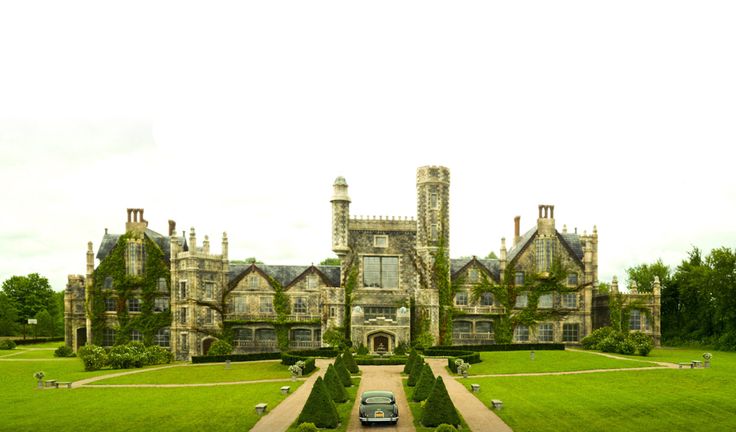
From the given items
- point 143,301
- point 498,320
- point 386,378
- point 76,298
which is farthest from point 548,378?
point 76,298

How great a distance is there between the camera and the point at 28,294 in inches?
4380

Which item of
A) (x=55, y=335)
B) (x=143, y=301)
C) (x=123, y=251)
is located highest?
(x=123, y=251)

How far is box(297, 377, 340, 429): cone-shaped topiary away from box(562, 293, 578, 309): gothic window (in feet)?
171

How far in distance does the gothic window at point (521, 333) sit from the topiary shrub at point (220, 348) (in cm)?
3290

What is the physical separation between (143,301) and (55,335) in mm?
48509

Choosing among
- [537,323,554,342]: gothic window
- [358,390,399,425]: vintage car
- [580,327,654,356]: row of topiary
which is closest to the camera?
[358,390,399,425]: vintage car

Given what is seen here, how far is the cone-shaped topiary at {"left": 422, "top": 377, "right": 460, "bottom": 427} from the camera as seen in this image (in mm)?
32125

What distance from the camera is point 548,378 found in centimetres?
4912

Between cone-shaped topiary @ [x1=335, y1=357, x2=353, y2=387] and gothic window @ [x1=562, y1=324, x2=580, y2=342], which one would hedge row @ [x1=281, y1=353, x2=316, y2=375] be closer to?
cone-shaped topiary @ [x1=335, y1=357, x2=353, y2=387]

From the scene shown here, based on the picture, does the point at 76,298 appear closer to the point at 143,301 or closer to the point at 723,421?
the point at 143,301

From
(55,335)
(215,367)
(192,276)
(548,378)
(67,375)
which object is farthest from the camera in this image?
(55,335)

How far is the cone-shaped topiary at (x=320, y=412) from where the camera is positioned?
3225 centimetres

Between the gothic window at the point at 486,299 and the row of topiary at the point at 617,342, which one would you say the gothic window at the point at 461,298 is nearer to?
the gothic window at the point at 486,299

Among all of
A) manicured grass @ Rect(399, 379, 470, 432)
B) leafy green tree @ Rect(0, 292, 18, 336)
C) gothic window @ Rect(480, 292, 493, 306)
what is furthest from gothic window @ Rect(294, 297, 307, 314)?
leafy green tree @ Rect(0, 292, 18, 336)
